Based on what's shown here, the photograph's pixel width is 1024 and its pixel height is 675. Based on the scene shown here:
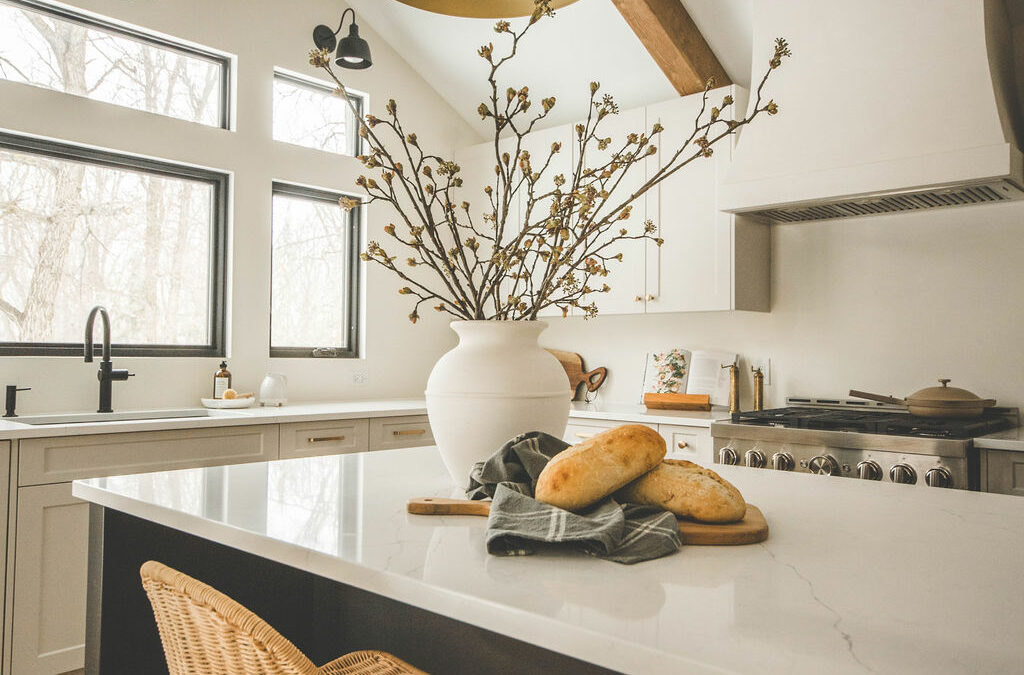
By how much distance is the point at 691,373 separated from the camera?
3871 millimetres

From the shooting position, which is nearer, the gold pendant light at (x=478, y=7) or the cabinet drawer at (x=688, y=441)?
the gold pendant light at (x=478, y=7)

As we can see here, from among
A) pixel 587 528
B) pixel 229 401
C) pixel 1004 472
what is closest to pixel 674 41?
pixel 1004 472

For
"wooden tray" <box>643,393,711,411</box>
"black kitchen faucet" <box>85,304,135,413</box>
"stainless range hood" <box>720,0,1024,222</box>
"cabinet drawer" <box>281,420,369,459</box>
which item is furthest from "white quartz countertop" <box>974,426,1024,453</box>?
"black kitchen faucet" <box>85,304,135,413</box>

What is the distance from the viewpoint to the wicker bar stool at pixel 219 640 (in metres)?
0.87

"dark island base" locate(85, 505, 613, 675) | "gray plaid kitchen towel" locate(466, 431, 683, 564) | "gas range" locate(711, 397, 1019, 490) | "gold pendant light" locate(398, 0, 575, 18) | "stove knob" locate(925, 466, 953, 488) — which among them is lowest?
"dark island base" locate(85, 505, 613, 675)

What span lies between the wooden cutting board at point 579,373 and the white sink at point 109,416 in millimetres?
1937

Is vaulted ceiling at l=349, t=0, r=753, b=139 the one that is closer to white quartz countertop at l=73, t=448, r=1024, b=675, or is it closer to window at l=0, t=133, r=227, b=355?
window at l=0, t=133, r=227, b=355

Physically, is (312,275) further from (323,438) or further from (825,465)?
(825,465)

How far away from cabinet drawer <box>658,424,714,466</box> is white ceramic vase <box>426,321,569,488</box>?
189 centimetres

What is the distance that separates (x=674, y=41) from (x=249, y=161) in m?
2.06

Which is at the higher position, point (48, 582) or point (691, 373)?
point (691, 373)

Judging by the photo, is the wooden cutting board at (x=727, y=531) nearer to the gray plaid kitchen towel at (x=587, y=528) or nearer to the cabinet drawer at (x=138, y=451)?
the gray plaid kitchen towel at (x=587, y=528)

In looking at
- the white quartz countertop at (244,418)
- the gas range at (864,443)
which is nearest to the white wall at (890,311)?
the gas range at (864,443)

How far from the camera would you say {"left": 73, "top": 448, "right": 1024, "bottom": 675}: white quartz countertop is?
631 mm
